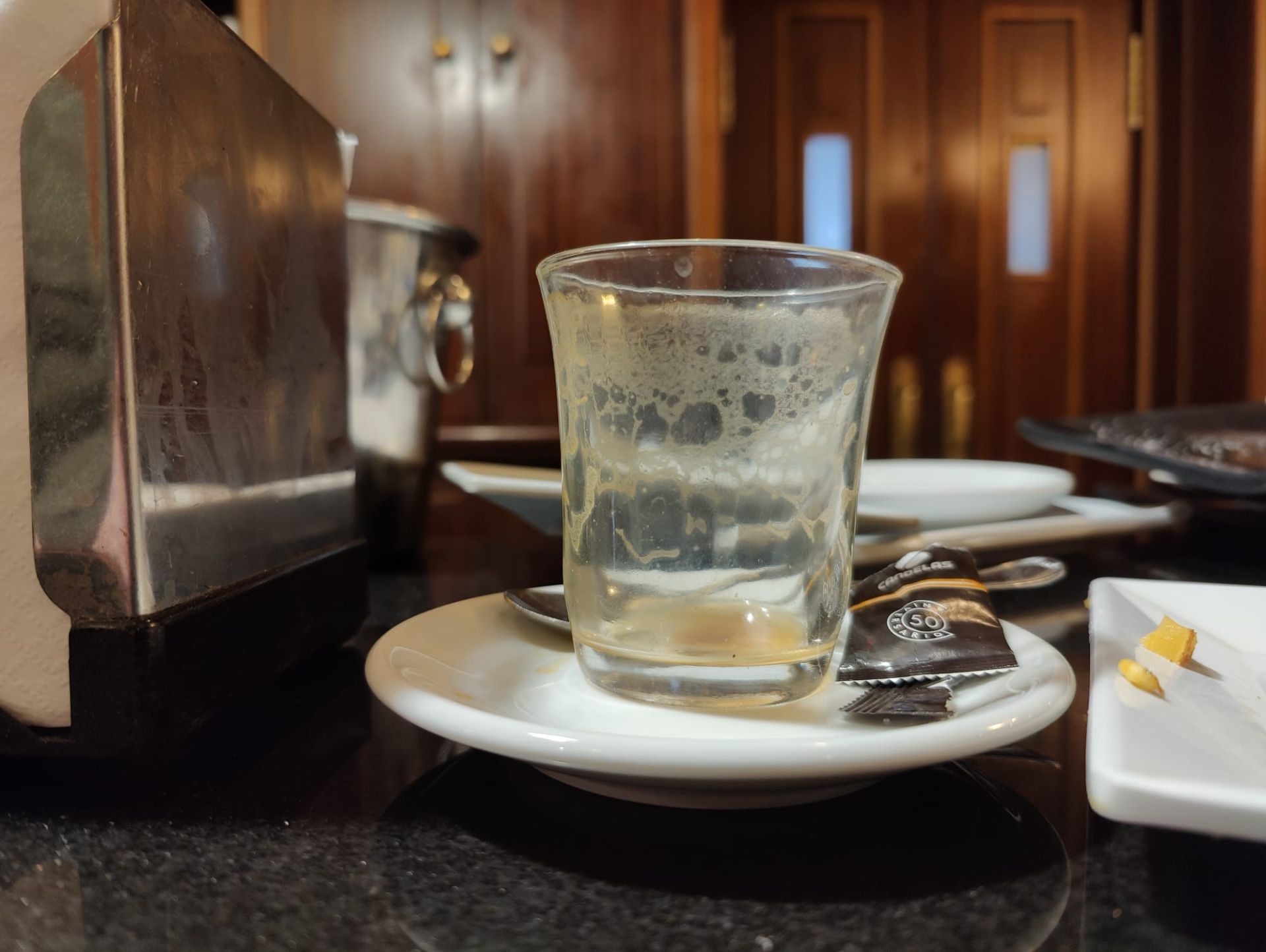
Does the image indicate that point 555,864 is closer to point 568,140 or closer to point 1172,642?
point 1172,642

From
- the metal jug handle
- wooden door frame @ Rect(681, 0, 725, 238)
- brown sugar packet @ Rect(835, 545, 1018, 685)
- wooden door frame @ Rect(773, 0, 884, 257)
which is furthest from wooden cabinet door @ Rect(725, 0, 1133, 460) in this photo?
brown sugar packet @ Rect(835, 545, 1018, 685)

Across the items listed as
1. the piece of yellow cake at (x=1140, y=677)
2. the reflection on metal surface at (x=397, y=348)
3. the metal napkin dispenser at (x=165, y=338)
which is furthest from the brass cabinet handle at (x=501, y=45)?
the piece of yellow cake at (x=1140, y=677)

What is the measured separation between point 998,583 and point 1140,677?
0.25 meters

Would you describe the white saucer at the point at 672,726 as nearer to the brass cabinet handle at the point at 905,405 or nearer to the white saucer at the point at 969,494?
the white saucer at the point at 969,494

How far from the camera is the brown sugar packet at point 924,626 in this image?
0.92ft

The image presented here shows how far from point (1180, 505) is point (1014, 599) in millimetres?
297

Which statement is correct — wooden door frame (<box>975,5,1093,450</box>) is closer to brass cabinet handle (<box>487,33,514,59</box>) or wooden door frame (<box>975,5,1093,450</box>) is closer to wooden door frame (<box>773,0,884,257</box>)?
wooden door frame (<box>773,0,884,257</box>)

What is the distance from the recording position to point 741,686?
0.89ft

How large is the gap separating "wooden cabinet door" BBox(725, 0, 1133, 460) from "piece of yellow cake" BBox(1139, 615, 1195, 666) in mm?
1795

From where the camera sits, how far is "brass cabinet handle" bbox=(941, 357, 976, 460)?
6.75 ft

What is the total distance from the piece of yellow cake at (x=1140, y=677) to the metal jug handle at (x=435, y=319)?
0.51 m

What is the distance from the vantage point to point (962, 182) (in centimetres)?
205

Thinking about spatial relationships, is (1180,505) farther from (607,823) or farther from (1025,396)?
(1025,396)

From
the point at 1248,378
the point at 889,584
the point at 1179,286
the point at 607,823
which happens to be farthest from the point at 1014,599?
the point at 1179,286
